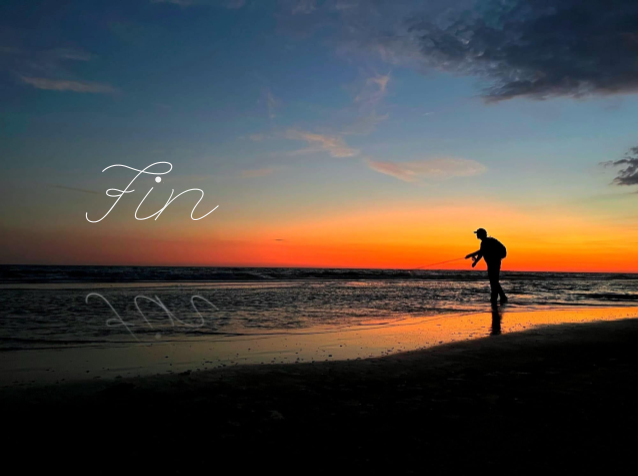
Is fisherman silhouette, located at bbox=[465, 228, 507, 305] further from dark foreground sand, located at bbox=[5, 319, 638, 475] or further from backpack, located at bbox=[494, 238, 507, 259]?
dark foreground sand, located at bbox=[5, 319, 638, 475]

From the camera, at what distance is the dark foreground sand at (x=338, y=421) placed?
3.39 m

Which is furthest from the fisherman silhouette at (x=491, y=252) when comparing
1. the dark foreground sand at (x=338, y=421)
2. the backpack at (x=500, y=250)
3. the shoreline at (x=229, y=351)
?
the dark foreground sand at (x=338, y=421)

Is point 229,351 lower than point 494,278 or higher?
lower

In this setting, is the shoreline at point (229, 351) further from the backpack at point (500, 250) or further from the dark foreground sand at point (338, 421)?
the backpack at point (500, 250)

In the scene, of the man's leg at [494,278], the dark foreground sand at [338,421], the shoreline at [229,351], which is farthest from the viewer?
the man's leg at [494,278]

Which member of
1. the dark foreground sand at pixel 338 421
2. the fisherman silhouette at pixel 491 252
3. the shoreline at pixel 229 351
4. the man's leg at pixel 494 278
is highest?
the fisherman silhouette at pixel 491 252

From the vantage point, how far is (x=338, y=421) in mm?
4258

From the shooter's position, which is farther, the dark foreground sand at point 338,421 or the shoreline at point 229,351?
the shoreline at point 229,351

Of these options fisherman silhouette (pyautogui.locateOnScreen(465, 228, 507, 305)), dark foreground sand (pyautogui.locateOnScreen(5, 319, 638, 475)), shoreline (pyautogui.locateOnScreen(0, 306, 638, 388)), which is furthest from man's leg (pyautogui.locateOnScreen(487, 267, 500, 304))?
dark foreground sand (pyautogui.locateOnScreen(5, 319, 638, 475))

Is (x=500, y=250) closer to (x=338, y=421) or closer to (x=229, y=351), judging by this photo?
(x=229, y=351)

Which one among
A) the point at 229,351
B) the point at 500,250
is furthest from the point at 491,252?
the point at 229,351

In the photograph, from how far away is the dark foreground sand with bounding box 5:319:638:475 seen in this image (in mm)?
3395

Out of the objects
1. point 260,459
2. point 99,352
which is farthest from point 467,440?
point 99,352

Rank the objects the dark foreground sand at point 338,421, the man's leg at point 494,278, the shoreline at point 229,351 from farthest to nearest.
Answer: the man's leg at point 494,278, the shoreline at point 229,351, the dark foreground sand at point 338,421
